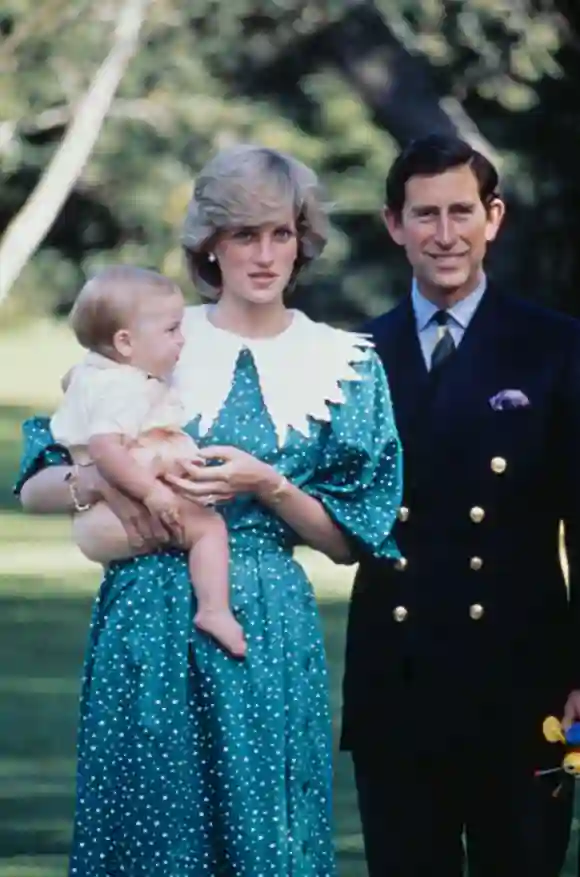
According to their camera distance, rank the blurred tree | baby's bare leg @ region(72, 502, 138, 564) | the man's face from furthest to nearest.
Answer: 1. the blurred tree
2. the man's face
3. baby's bare leg @ region(72, 502, 138, 564)

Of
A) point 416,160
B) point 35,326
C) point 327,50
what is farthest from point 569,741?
point 35,326

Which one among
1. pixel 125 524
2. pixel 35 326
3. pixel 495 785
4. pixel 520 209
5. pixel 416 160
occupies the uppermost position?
pixel 35 326

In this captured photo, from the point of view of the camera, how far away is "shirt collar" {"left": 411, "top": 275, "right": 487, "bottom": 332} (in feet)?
17.0

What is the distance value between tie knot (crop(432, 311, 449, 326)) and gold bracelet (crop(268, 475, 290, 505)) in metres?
0.72

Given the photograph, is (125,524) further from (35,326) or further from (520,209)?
(35,326)

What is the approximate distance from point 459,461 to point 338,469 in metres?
0.45

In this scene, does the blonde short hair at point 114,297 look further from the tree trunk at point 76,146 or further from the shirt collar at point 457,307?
the tree trunk at point 76,146

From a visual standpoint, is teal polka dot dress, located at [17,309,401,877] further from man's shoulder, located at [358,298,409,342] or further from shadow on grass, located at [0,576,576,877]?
shadow on grass, located at [0,576,576,877]

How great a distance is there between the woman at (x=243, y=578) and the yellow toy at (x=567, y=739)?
529 mm

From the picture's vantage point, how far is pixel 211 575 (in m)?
4.62

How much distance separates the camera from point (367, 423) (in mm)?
4746

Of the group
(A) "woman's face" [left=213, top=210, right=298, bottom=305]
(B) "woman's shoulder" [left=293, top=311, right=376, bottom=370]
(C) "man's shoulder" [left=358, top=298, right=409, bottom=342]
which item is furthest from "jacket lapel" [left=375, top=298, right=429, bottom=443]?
(A) "woman's face" [left=213, top=210, right=298, bottom=305]

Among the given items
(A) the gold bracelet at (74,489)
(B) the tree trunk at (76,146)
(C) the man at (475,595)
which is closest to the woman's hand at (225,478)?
(A) the gold bracelet at (74,489)

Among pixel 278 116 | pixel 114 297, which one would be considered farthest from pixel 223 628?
pixel 278 116
